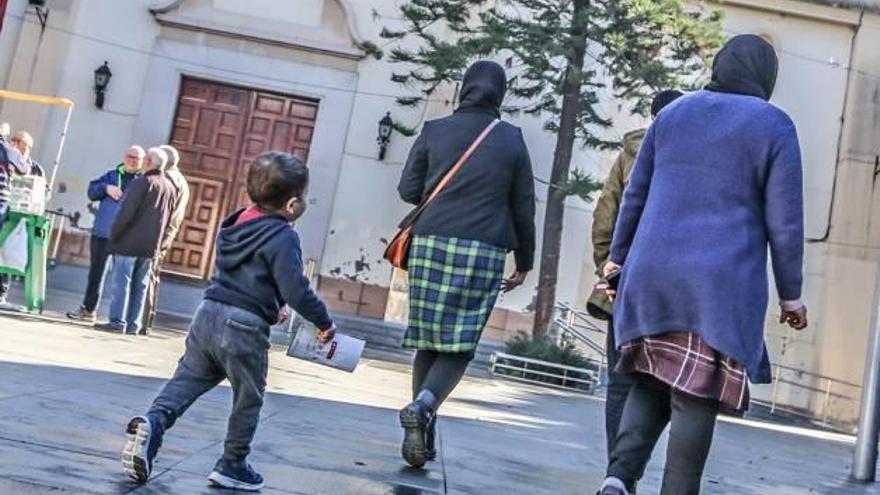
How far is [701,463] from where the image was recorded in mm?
2650

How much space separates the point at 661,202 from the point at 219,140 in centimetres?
1390

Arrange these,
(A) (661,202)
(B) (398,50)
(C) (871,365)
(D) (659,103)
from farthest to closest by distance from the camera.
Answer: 1. (B) (398,50)
2. (C) (871,365)
3. (D) (659,103)
4. (A) (661,202)

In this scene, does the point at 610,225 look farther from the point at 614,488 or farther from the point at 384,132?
the point at 384,132

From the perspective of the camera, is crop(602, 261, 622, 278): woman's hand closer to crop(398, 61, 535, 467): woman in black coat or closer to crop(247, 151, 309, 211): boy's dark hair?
crop(398, 61, 535, 467): woman in black coat

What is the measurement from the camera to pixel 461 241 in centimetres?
393

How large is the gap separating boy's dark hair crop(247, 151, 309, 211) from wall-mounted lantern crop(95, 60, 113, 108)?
13204mm

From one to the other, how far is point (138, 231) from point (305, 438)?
4.56m

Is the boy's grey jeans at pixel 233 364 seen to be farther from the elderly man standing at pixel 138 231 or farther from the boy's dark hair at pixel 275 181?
the elderly man standing at pixel 138 231

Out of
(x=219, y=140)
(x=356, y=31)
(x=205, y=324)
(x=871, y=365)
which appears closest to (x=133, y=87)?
(x=219, y=140)

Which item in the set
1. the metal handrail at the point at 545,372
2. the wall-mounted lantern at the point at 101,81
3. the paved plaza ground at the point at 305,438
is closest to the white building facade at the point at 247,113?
the wall-mounted lantern at the point at 101,81

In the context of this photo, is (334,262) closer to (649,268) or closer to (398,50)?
(398,50)

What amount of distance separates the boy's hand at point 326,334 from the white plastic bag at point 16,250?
6.14 m

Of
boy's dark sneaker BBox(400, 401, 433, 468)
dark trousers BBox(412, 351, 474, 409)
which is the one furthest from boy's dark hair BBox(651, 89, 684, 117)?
boy's dark sneaker BBox(400, 401, 433, 468)

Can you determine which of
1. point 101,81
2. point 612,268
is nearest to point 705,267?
point 612,268
